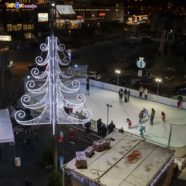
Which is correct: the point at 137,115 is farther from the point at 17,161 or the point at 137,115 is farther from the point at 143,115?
the point at 17,161

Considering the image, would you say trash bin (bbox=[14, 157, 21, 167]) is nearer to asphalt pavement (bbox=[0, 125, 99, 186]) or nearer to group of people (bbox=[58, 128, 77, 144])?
asphalt pavement (bbox=[0, 125, 99, 186])

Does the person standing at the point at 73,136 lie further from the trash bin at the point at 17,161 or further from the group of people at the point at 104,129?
the trash bin at the point at 17,161

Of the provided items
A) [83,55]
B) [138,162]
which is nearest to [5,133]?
[138,162]

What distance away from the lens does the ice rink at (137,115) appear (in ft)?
60.5

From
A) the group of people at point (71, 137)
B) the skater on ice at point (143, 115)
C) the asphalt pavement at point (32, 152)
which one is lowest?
the asphalt pavement at point (32, 152)

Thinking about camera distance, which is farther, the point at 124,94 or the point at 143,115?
the point at 124,94

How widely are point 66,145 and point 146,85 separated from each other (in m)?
16.5

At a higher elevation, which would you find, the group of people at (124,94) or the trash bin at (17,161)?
the group of people at (124,94)

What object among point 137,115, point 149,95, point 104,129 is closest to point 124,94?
point 149,95

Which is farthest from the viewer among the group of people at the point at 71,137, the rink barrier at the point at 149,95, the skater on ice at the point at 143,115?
the rink barrier at the point at 149,95

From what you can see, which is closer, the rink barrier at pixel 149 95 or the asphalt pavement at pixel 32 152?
the asphalt pavement at pixel 32 152

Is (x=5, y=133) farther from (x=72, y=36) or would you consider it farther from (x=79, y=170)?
(x=72, y=36)

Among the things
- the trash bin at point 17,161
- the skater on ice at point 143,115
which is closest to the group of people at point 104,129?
the skater on ice at point 143,115

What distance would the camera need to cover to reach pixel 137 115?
71.7 feet
